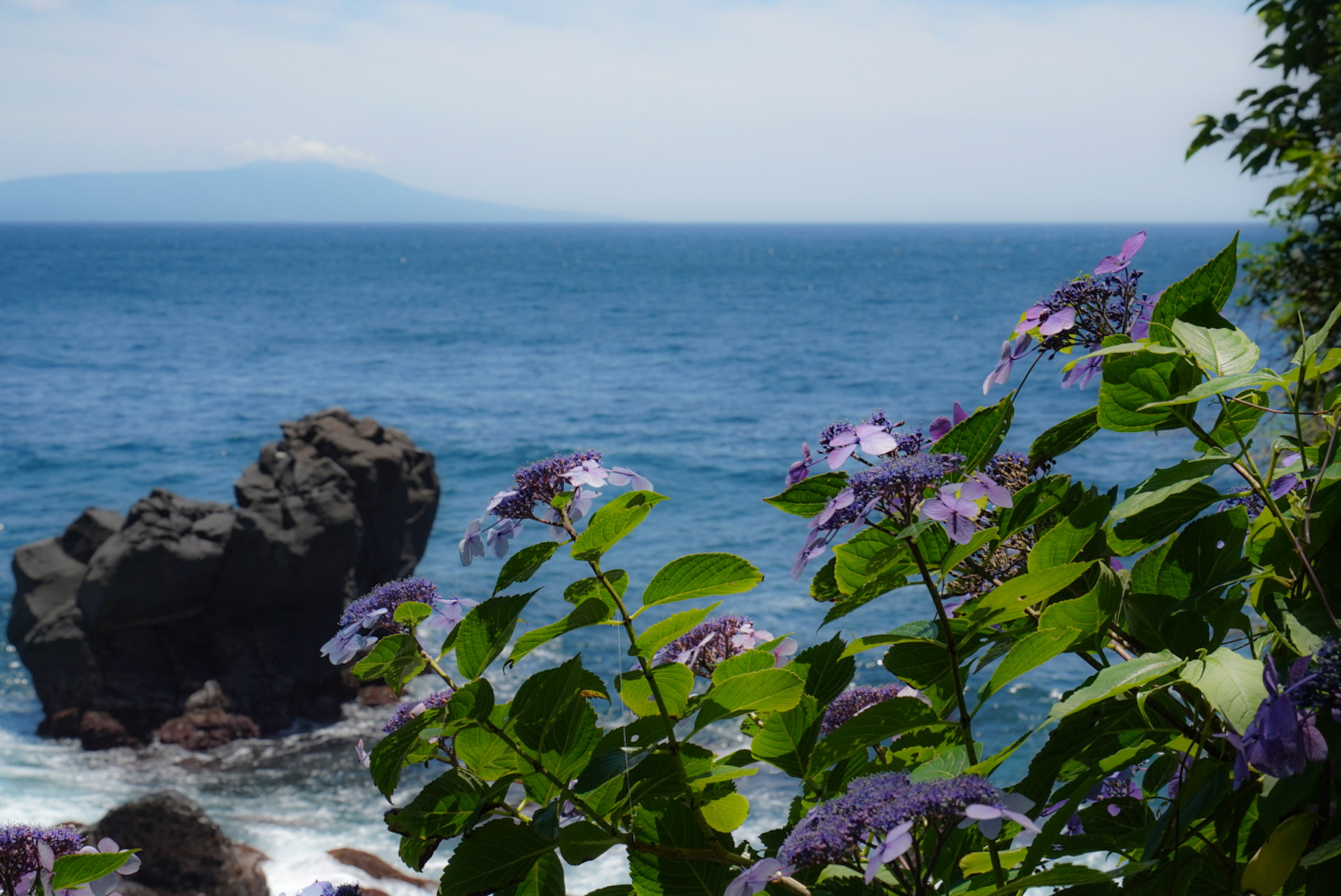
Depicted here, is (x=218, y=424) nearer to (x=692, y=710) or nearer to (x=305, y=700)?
(x=305, y=700)

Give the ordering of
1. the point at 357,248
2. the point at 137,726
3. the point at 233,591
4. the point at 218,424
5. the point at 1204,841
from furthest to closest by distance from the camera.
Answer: the point at 357,248
the point at 218,424
the point at 233,591
the point at 137,726
the point at 1204,841

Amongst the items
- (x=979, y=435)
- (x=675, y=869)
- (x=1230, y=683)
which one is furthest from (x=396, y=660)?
(x=1230, y=683)

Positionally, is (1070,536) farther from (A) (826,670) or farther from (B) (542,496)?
(B) (542,496)

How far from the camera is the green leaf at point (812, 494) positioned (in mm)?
1107

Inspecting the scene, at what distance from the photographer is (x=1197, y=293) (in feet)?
3.69

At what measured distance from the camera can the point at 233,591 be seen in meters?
14.2

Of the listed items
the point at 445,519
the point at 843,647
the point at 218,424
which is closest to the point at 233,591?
the point at 445,519

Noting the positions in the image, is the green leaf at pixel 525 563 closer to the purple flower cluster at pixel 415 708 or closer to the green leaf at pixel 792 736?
the purple flower cluster at pixel 415 708

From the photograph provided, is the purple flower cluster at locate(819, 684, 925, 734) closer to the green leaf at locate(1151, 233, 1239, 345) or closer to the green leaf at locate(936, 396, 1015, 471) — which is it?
the green leaf at locate(936, 396, 1015, 471)

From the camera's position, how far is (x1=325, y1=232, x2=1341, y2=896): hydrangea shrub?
0.89 metres

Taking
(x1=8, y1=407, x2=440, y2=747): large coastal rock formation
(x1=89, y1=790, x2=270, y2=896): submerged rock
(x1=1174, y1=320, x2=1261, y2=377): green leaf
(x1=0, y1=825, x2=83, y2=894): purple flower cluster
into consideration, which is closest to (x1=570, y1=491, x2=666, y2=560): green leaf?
(x1=1174, y1=320, x2=1261, y2=377): green leaf

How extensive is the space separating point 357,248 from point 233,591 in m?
138

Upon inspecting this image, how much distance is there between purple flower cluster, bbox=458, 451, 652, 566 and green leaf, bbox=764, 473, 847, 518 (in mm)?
181

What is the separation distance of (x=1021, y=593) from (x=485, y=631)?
21.6 inches
